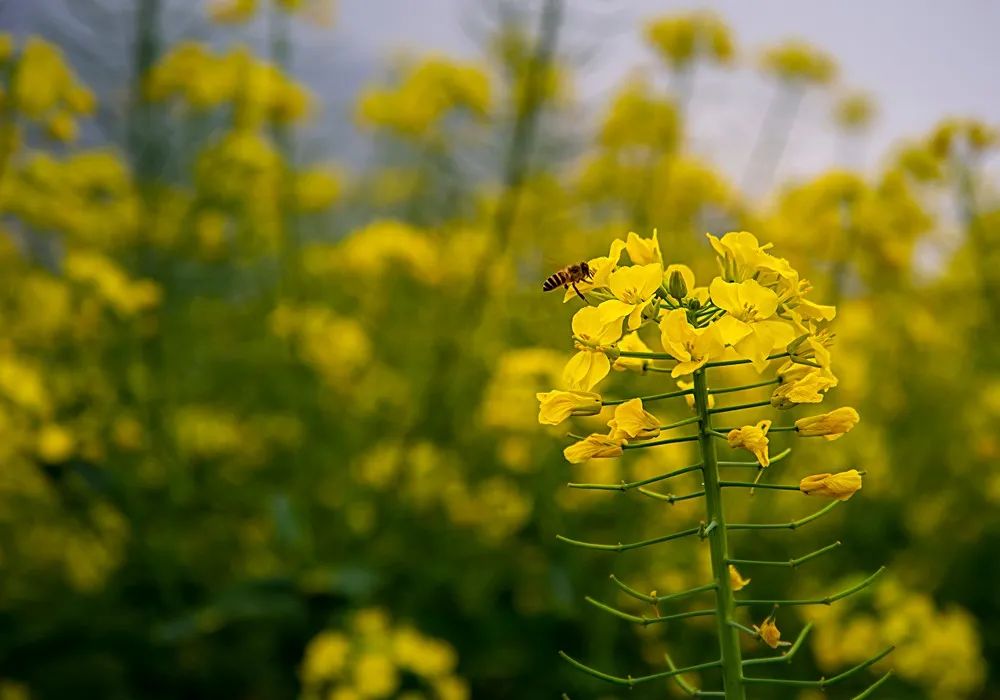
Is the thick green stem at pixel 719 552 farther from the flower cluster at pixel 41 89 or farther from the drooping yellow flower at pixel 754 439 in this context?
the flower cluster at pixel 41 89

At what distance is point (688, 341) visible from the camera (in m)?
1.07

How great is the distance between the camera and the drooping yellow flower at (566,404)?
3.84 feet

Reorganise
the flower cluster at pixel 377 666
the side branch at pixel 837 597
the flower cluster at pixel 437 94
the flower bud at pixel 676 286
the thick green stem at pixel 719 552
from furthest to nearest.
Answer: the flower cluster at pixel 437 94, the flower cluster at pixel 377 666, the flower bud at pixel 676 286, the thick green stem at pixel 719 552, the side branch at pixel 837 597

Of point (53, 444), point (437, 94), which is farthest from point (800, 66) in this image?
point (53, 444)

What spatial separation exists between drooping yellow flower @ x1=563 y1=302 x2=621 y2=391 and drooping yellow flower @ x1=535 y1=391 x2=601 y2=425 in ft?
0.07

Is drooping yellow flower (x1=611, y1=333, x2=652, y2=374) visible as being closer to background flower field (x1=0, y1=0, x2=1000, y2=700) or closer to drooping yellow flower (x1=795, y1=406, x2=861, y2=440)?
drooping yellow flower (x1=795, y1=406, x2=861, y2=440)

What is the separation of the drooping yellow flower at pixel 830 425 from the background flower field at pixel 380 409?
1.36m

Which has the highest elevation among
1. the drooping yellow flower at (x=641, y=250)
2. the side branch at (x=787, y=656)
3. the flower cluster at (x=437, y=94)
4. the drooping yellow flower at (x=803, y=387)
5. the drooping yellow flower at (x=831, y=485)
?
the flower cluster at (x=437, y=94)

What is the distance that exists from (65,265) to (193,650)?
4.23 ft

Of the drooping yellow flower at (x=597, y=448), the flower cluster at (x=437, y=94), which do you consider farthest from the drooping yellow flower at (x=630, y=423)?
the flower cluster at (x=437, y=94)

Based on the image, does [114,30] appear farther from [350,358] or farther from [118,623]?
[118,623]

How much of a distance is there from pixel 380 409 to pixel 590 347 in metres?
2.96

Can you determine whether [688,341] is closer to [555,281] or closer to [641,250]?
[641,250]

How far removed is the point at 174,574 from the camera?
122 inches
